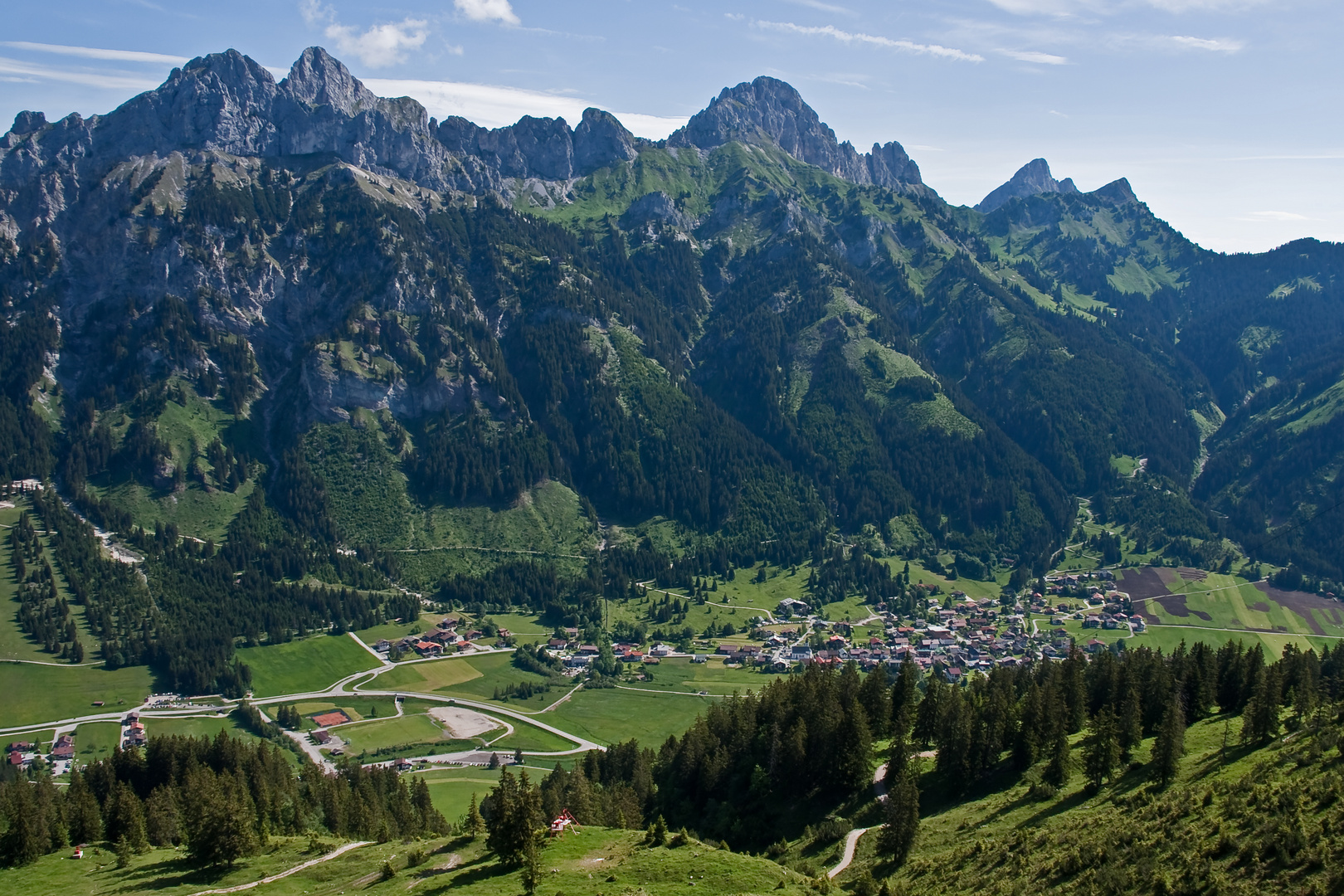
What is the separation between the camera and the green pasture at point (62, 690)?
169125 millimetres

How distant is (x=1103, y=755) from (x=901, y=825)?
19865 mm

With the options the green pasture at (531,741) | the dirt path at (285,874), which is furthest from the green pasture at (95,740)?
the dirt path at (285,874)

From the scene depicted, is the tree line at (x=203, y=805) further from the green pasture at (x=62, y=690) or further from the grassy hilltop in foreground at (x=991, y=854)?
the green pasture at (x=62, y=690)

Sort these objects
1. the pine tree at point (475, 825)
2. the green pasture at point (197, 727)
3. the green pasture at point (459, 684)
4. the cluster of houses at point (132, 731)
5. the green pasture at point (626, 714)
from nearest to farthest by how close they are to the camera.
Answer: the pine tree at point (475, 825)
the cluster of houses at point (132, 731)
the green pasture at point (197, 727)
the green pasture at point (626, 714)
the green pasture at point (459, 684)

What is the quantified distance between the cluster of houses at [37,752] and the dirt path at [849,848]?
133 metres

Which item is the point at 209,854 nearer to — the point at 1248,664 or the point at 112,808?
the point at 112,808

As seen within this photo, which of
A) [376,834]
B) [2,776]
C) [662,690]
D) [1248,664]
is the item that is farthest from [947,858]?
[2,776]

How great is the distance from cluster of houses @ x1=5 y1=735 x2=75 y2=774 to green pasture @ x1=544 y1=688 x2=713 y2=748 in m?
81.5

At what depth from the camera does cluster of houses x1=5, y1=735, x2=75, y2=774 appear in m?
150

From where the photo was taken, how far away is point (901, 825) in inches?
3054

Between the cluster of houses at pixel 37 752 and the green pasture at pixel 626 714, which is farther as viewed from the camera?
the green pasture at pixel 626 714

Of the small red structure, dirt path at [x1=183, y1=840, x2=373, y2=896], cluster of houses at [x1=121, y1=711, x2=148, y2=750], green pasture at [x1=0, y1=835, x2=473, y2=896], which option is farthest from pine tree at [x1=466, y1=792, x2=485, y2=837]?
cluster of houses at [x1=121, y1=711, x2=148, y2=750]

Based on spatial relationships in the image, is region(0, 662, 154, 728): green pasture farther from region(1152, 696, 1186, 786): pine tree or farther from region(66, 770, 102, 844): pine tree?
region(1152, 696, 1186, 786): pine tree

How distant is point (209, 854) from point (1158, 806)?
78.5 meters
